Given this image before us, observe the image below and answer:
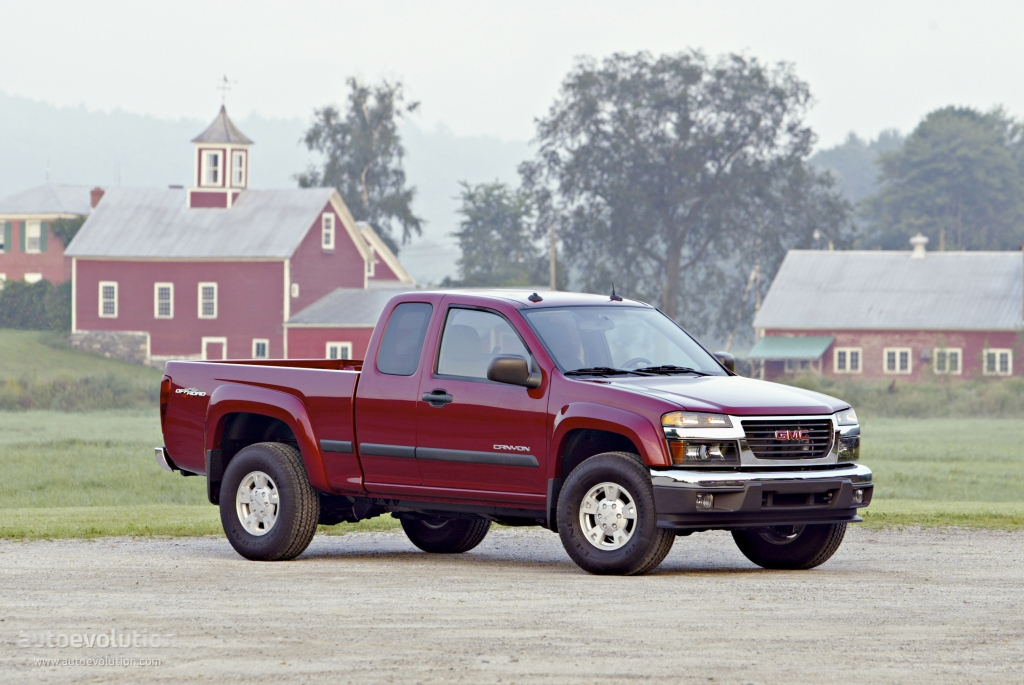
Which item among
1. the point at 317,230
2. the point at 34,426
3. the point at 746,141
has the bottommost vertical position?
the point at 34,426

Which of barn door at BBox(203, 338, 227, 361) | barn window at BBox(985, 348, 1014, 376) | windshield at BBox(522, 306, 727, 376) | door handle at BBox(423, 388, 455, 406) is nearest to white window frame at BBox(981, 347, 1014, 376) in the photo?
barn window at BBox(985, 348, 1014, 376)

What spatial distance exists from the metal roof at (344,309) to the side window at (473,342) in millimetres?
61529

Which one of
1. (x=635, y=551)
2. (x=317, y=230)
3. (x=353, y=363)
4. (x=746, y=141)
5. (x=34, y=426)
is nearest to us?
(x=635, y=551)

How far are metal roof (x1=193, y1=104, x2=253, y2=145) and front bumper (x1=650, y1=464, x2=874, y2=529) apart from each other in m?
73.9

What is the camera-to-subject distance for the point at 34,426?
47.7 metres

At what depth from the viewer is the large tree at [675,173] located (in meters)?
93.8

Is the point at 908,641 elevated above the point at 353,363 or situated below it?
below

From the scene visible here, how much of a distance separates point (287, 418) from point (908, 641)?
598 centimetres

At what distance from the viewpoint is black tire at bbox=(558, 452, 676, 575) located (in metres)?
11.8

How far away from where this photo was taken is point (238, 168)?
84438mm

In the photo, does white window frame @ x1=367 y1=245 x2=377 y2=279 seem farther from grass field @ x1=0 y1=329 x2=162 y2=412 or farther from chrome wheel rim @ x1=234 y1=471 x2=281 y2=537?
chrome wheel rim @ x1=234 y1=471 x2=281 y2=537

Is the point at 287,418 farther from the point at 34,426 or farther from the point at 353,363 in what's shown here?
the point at 34,426

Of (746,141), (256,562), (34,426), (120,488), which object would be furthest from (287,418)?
(746,141)
